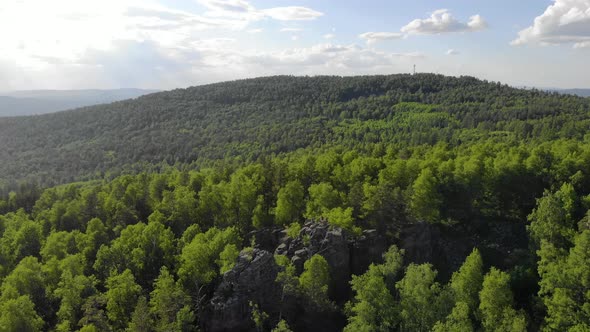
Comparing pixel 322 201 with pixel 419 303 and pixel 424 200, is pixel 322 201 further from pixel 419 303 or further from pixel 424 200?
pixel 419 303

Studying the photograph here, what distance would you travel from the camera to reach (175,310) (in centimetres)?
5681

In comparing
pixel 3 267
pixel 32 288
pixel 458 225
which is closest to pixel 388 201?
pixel 458 225

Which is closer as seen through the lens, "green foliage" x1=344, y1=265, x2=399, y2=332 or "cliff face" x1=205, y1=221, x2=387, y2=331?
"green foliage" x1=344, y1=265, x2=399, y2=332

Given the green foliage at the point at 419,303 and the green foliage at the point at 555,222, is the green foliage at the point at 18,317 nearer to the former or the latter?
the green foliage at the point at 419,303

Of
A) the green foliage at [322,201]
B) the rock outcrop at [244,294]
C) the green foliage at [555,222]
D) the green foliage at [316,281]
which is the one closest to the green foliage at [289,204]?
the green foliage at [322,201]

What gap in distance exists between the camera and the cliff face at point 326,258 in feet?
193

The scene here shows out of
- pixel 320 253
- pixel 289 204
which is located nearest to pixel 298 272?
pixel 320 253

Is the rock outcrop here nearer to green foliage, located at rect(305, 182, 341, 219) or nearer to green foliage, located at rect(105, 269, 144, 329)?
green foliage, located at rect(105, 269, 144, 329)

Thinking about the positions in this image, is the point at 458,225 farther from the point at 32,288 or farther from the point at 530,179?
the point at 32,288

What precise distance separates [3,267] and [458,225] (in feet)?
280

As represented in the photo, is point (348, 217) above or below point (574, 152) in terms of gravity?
below

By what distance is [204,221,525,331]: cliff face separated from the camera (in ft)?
193

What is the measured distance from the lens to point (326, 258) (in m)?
62.5

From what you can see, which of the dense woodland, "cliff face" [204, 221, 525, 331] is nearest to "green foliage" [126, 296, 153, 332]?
the dense woodland
